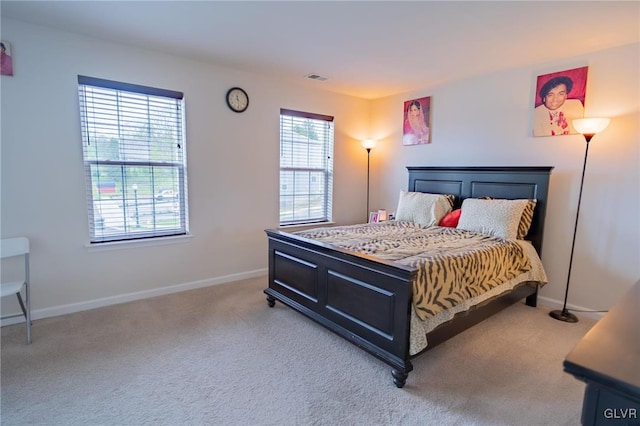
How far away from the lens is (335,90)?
4.45 metres

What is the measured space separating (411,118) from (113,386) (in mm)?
4101

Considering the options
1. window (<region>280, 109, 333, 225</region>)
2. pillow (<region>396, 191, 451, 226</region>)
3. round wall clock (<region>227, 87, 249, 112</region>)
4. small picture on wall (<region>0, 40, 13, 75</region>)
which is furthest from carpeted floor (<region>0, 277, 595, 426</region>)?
round wall clock (<region>227, 87, 249, 112</region>)

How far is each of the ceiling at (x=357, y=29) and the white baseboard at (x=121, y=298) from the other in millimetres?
2326

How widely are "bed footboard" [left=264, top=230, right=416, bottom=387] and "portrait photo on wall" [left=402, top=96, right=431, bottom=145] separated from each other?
2.39 metres

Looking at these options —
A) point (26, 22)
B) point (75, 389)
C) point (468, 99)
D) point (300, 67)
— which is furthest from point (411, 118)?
point (75, 389)

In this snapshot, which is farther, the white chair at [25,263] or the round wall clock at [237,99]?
the round wall clock at [237,99]

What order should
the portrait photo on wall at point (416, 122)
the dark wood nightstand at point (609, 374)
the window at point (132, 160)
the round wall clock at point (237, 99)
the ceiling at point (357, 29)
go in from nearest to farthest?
the dark wood nightstand at point (609, 374) < the ceiling at point (357, 29) < the window at point (132, 160) < the round wall clock at point (237, 99) < the portrait photo on wall at point (416, 122)

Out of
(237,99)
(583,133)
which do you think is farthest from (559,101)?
(237,99)

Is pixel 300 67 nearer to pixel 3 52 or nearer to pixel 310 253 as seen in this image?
pixel 310 253

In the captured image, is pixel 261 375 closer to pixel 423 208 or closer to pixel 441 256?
pixel 441 256

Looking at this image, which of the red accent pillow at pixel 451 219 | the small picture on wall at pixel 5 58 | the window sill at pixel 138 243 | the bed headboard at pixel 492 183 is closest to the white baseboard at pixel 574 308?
the bed headboard at pixel 492 183

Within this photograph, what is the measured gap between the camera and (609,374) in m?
0.70

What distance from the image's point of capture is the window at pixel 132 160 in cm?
296

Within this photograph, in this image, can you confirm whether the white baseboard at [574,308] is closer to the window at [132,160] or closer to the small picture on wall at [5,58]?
the window at [132,160]
